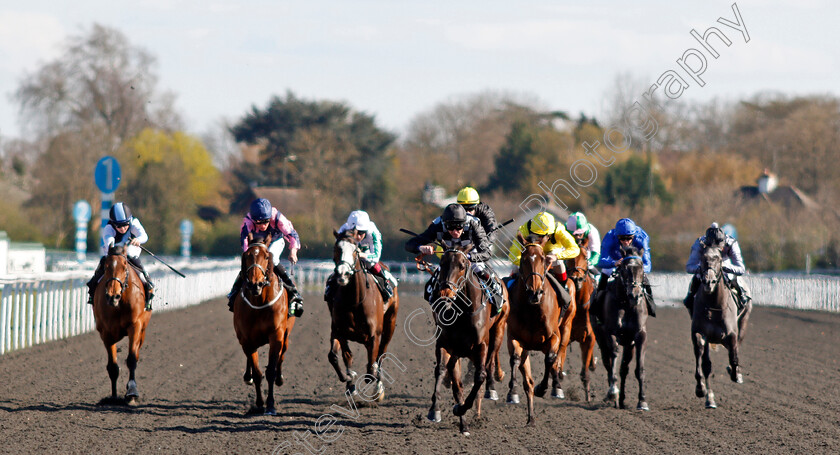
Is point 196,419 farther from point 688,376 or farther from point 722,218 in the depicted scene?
point 722,218

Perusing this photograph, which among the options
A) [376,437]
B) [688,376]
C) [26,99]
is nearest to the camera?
[376,437]

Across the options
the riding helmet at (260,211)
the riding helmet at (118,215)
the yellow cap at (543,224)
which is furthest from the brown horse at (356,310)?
the riding helmet at (118,215)

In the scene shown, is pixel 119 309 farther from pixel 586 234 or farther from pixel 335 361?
pixel 586 234

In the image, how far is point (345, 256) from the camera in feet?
28.0

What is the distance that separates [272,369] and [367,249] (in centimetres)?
177

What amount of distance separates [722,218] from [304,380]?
30.1 metres

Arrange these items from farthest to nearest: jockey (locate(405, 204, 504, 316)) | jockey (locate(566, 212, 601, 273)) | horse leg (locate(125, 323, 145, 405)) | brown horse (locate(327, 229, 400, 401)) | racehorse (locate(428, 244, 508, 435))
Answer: jockey (locate(566, 212, 601, 273)) → horse leg (locate(125, 323, 145, 405)) → brown horse (locate(327, 229, 400, 401)) → jockey (locate(405, 204, 504, 316)) → racehorse (locate(428, 244, 508, 435))

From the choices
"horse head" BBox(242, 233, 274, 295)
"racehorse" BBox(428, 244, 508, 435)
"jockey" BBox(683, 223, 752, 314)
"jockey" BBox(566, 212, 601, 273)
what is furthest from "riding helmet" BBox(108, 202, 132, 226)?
"jockey" BBox(683, 223, 752, 314)

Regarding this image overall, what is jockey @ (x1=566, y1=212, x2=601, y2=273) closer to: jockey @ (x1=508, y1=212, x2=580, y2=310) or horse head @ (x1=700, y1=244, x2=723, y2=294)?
jockey @ (x1=508, y1=212, x2=580, y2=310)

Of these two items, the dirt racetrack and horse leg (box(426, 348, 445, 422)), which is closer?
the dirt racetrack

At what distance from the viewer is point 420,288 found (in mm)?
35656

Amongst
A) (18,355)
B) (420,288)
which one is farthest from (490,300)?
(420,288)

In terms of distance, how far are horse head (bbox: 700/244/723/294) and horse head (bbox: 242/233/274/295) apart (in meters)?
4.39

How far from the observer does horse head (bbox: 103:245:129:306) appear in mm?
8820
